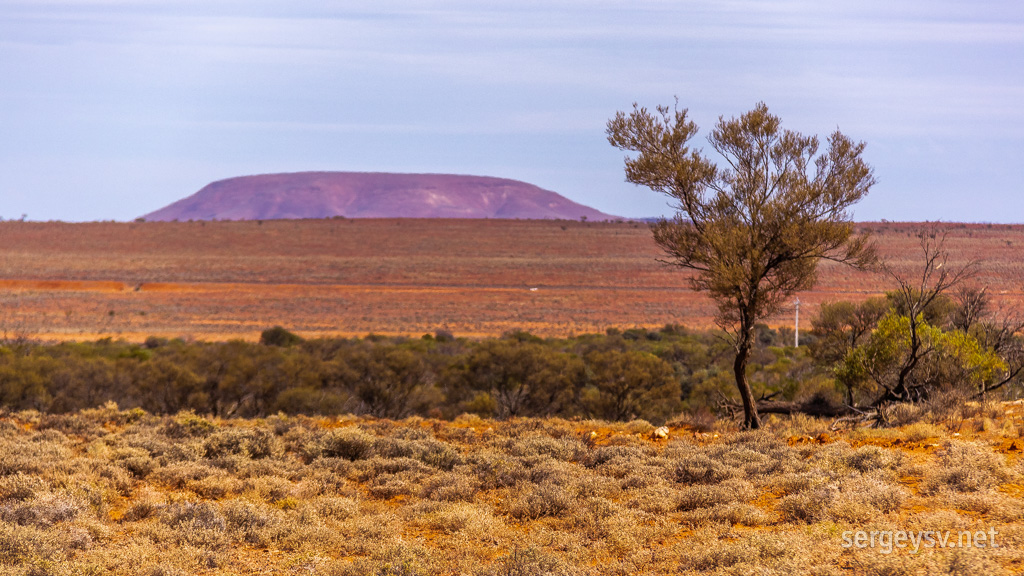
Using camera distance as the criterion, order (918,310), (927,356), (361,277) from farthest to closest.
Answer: (361,277) → (927,356) → (918,310)

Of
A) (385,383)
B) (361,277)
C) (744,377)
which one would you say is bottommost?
(385,383)

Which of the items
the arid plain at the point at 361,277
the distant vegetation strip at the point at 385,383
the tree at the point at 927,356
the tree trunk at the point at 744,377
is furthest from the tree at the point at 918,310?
the distant vegetation strip at the point at 385,383

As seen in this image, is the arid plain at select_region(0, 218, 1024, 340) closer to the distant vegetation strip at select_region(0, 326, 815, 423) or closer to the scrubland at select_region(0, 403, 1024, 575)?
the distant vegetation strip at select_region(0, 326, 815, 423)

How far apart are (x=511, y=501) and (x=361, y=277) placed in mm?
52046

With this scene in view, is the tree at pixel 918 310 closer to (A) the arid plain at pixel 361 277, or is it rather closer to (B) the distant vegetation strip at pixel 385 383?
(A) the arid plain at pixel 361 277

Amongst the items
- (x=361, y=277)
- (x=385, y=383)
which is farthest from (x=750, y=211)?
(x=361, y=277)

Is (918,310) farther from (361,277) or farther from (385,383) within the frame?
(361,277)

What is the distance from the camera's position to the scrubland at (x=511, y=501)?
568cm

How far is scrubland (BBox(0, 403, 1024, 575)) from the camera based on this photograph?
18.6 feet

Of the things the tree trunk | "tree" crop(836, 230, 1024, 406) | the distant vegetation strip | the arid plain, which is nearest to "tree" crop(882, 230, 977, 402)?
"tree" crop(836, 230, 1024, 406)

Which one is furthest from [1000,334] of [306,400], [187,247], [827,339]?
[187,247]

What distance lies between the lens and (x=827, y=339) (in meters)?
17.5

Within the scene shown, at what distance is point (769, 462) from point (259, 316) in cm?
4129

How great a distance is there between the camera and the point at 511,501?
7.76m
